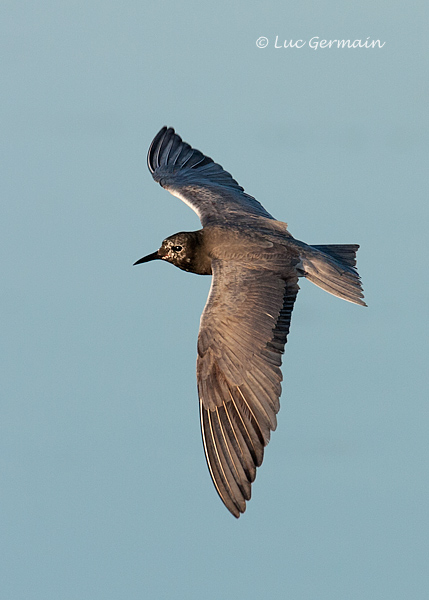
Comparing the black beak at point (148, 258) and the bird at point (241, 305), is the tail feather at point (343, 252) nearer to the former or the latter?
the bird at point (241, 305)

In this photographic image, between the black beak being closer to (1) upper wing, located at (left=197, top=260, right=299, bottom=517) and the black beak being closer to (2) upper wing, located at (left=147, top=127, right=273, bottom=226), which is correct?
(2) upper wing, located at (left=147, top=127, right=273, bottom=226)

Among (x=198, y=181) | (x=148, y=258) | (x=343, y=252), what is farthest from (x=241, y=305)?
(x=198, y=181)

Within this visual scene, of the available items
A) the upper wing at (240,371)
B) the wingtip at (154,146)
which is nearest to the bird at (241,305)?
the upper wing at (240,371)

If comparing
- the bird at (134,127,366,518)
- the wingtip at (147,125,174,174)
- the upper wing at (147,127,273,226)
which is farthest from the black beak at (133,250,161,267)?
the wingtip at (147,125,174,174)

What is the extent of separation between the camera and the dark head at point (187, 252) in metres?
12.0

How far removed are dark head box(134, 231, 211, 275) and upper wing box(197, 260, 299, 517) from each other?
104 cm

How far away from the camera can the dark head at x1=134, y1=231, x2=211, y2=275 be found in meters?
12.0

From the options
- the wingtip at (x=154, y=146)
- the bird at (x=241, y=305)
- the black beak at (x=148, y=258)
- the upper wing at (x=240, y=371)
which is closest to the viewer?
the upper wing at (x=240, y=371)

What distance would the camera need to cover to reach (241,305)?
10.5 meters

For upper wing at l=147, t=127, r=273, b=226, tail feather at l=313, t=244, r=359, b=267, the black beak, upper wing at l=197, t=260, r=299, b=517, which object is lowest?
upper wing at l=197, t=260, r=299, b=517

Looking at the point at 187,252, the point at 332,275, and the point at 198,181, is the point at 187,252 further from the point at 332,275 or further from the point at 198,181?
the point at 198,181

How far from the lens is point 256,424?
977 centimetres

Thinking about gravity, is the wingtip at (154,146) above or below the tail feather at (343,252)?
above

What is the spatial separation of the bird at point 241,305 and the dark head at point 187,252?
1cm
